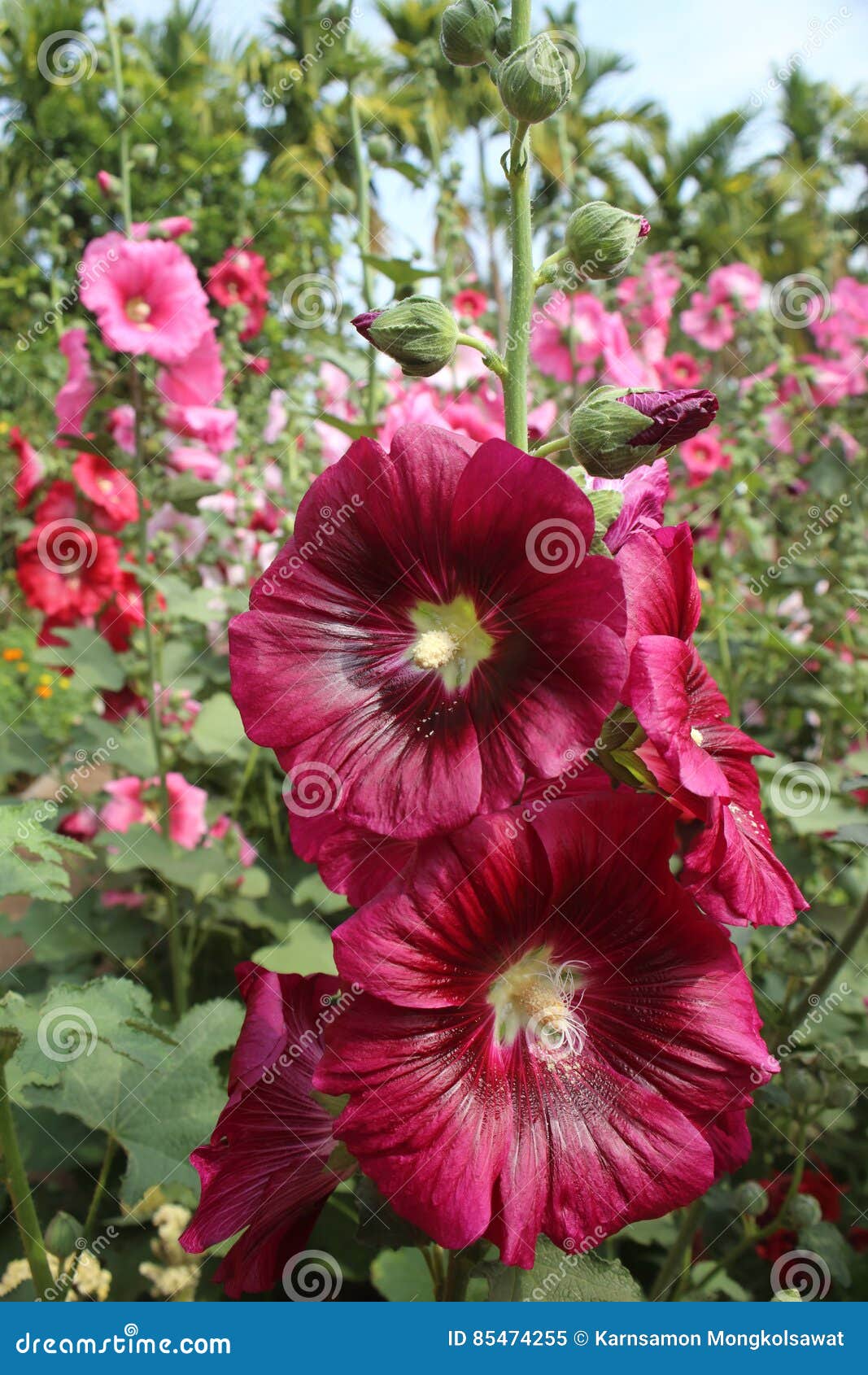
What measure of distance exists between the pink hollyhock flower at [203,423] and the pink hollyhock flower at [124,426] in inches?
4.2

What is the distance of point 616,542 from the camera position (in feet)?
2.62

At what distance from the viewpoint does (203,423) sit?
2059 mm

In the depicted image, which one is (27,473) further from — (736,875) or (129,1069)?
(736,875)

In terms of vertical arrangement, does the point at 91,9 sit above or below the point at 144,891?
above

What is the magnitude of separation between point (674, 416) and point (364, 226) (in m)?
1.66

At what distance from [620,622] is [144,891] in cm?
188

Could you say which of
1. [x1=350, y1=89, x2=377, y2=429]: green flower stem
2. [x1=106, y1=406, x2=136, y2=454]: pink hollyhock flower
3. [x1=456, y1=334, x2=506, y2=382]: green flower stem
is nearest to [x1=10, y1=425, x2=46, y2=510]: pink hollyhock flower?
[x1=106, y1=406, x2=136, y2=454]: pink hollyhock flower

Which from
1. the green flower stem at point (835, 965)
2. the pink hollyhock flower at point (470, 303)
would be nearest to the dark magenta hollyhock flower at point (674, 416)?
the green flower stem at point (835, 965)

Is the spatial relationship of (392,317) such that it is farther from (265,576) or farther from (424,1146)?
(424,1146)

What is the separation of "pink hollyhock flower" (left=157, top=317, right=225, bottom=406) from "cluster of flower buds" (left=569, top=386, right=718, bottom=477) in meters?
1.48

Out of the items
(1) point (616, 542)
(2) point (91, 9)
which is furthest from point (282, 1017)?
(2) point (91, 9)

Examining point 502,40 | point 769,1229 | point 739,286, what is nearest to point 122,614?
point 502,40

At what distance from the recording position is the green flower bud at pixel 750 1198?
1.39 metres

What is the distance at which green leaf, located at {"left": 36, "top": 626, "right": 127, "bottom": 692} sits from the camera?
7.74 feet
